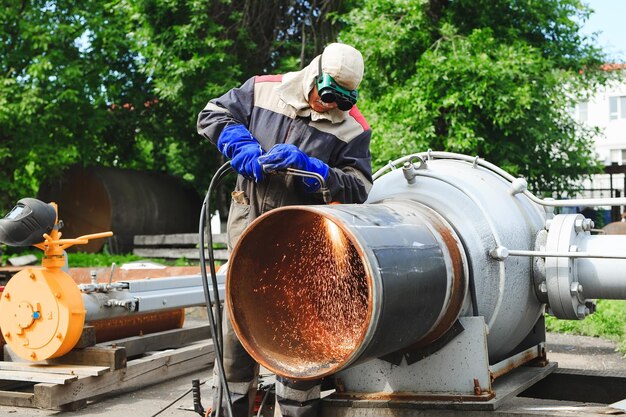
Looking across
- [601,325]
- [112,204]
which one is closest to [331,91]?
[601,325]

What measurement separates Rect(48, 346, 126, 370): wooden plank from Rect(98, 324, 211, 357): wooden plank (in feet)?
0.81

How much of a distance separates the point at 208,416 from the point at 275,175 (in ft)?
3.65

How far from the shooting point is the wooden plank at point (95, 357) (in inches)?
195

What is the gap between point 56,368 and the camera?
4832 mm

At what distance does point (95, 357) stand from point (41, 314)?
1.64ft

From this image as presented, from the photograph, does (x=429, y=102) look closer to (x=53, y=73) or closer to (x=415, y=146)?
(x=415, y=146)

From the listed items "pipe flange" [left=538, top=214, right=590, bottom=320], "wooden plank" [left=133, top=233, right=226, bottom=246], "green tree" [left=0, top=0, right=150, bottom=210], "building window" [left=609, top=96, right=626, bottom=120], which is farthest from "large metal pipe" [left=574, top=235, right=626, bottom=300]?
"building window" [left=609, top=96, right=626, bottom=120]

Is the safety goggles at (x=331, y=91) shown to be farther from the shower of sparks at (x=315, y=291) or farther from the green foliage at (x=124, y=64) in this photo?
the green foliage at (x=124, y=64)

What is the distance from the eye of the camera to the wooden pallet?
4.59 m

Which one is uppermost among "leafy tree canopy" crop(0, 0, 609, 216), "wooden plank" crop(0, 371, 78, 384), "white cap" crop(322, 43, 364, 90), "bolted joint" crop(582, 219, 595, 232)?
"leafy tree canopy" crop(0, 0, 609, 216)

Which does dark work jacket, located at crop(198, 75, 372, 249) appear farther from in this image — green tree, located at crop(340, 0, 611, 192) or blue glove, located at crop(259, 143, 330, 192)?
green tree, located at crop(340, 0, 611, 192)

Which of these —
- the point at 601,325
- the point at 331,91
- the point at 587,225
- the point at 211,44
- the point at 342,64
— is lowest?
the point at 601,325

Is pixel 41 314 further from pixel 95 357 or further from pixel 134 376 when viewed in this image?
pixel 134 376

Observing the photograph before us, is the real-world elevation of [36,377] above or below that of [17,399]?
above
